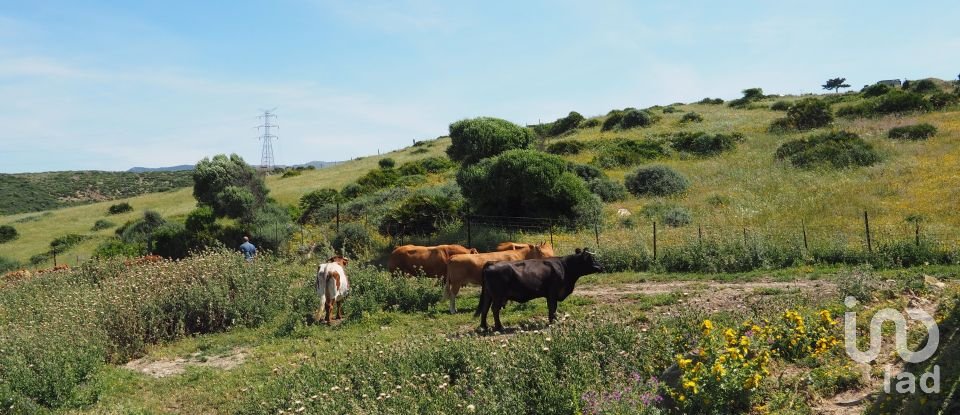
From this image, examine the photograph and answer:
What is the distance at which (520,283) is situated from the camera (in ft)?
40.7

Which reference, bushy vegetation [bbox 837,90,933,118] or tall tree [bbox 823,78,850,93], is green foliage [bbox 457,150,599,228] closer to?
bushy vegetation [bbox 837,90,933,118]

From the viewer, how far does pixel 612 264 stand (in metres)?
18.8

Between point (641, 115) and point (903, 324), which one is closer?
point (903, 324)

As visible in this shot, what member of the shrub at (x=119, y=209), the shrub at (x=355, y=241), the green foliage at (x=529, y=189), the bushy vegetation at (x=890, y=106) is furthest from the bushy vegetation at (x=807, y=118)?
the shrub at (x=119, y=209)

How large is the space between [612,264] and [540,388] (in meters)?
11.7

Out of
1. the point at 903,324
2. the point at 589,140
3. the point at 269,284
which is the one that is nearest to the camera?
the point at 903,324

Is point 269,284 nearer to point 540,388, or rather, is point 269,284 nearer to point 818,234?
point 540,388

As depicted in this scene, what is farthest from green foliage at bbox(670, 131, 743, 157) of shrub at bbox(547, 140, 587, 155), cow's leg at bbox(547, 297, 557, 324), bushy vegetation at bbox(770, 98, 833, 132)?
cow's leg at bbox(547, 297, 557, 324)

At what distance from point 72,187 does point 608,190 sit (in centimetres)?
8067

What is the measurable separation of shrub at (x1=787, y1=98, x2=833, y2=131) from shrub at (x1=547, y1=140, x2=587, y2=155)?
13.8 metres

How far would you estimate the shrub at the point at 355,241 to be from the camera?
2541 cm

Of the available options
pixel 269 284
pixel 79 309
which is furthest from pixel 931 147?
pixel 79 309

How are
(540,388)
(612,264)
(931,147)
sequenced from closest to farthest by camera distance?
(540,388) < (612,264) < (931,147)

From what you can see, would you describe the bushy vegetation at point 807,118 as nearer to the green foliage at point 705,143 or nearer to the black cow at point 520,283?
the green foliage at point 705,143
